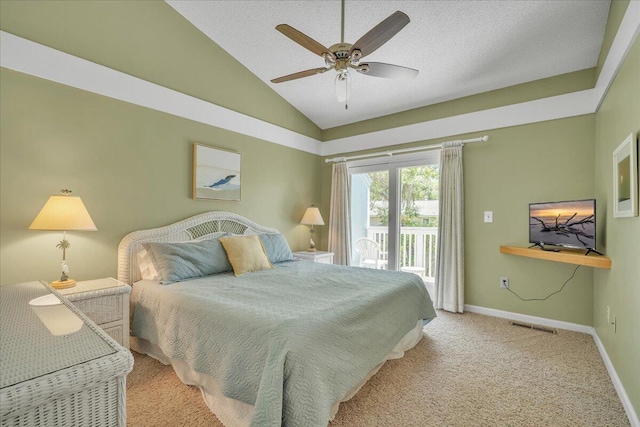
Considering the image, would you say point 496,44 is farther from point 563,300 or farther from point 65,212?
point 65,212

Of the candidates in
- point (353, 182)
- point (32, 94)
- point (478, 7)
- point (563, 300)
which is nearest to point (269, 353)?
point (32, 94)

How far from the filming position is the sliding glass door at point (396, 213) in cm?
424

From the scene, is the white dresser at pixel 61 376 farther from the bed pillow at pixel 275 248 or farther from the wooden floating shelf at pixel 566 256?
the wooden floating shelf at pixel 566 256

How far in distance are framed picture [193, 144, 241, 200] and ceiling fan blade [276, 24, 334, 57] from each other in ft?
6.11

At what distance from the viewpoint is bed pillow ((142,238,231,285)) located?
2.60 metres

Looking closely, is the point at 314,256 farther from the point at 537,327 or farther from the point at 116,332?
the point at 537,327

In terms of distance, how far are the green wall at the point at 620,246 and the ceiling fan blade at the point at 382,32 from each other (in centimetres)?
144

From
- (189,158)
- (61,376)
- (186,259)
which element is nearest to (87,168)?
(189,158)

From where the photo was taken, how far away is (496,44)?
9.74ft

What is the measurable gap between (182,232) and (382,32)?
8.61 ft

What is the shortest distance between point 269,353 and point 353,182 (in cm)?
376

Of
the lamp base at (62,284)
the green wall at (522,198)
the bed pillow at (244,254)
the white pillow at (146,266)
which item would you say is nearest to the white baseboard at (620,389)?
the green wall at (522,198)

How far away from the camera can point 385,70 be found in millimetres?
2318

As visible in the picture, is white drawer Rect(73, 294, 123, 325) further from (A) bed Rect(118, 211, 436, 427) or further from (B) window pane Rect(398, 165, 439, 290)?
(B) window pane Rect(398, 165, 439, 290)
